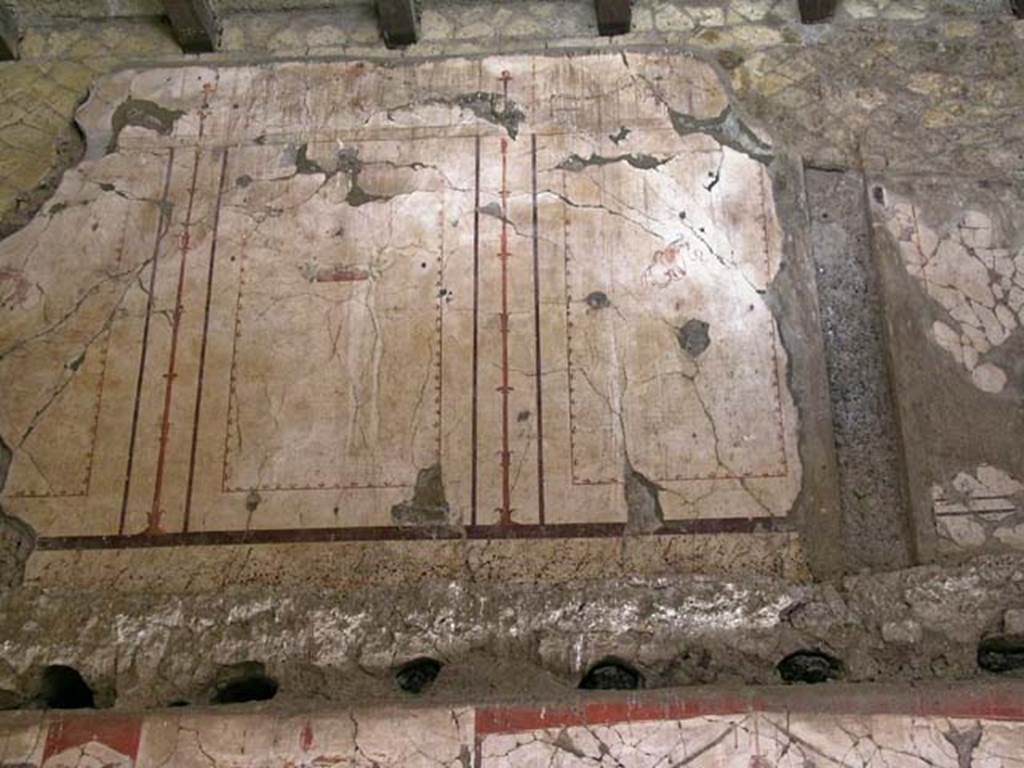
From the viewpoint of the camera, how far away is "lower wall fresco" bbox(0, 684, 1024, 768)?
2609 mm

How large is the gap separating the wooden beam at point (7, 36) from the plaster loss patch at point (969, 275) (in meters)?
3.06

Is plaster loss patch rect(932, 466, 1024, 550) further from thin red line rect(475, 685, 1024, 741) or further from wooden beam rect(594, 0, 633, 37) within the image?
wooden beam rect(594, 0, 633, 37)

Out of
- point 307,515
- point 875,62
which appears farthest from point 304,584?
point 875,62

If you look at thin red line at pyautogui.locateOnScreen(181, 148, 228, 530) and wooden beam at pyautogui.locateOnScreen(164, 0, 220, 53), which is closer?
thin red line at pyautogui.locateOnScreen(181, 148, 228, 530)

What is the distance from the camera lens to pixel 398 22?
4059 millimetres

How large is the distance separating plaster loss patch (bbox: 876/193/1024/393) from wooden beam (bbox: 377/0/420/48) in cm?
170

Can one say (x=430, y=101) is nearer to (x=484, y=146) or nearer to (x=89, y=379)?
(x=484, y=146)

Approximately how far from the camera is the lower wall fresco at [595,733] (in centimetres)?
261

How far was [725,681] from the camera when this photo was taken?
9.55 feet

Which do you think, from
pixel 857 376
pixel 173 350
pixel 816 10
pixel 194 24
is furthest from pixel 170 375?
pixel 816 10

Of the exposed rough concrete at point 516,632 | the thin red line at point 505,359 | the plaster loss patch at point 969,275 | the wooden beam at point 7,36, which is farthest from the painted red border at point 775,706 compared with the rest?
the wooden beam at point 7,36

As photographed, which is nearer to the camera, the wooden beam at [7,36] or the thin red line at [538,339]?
the thin red line at [538,339]

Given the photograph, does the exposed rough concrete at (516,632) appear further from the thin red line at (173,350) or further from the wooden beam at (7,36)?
the wooden beam at (7,36)

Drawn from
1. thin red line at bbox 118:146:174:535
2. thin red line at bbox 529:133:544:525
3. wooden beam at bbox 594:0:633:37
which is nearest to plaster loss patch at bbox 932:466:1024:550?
thin red line at bbox 529:133:544:525
